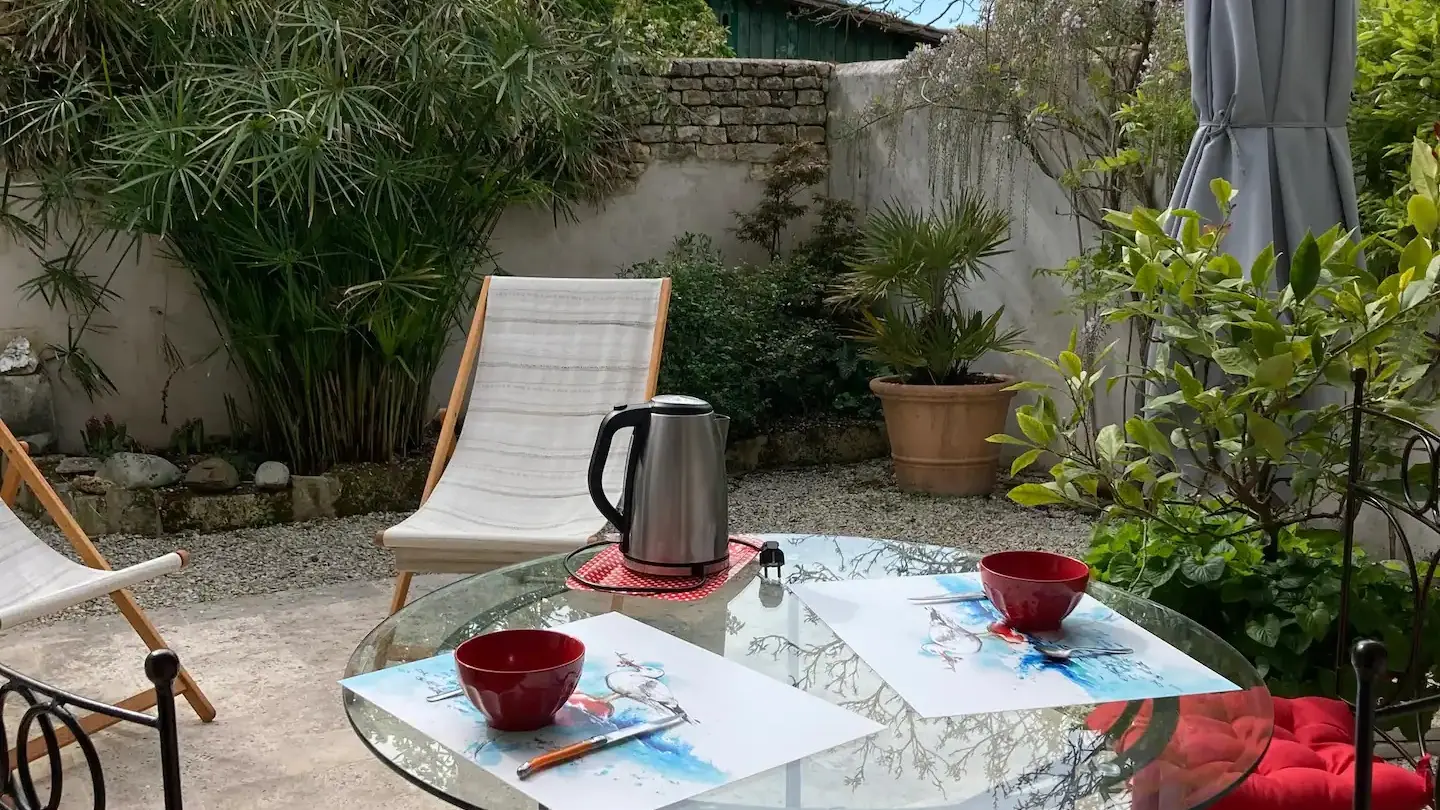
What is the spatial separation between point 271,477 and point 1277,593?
144 inches

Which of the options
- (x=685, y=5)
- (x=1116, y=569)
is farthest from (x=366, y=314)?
(x=685, y=5)

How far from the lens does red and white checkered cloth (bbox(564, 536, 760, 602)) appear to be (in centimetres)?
160

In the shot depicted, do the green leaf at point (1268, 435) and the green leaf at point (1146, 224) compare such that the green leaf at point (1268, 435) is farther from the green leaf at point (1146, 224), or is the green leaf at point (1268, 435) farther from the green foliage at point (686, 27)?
the green foliage at point (686, 27)

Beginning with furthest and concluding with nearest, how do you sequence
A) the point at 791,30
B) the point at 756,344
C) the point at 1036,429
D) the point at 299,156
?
1. the point at 791,30
2. the point at 756,344
3. the point at 299,156
4. the point at 1036,429

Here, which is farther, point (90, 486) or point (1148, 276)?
point (90, 486)

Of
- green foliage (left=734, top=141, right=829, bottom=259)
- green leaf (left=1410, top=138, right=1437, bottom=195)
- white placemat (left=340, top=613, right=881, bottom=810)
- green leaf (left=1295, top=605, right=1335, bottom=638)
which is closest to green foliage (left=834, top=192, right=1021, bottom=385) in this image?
green foliage (left=734, top=141, right=829, bottom=259)

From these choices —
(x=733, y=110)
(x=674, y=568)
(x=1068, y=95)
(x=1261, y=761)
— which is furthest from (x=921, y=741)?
(x=733, y=110)

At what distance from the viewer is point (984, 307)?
5.27 m

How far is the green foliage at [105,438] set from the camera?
462 cm

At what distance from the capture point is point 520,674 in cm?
107

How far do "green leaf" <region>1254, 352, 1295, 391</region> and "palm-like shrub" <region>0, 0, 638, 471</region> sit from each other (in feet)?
10.3

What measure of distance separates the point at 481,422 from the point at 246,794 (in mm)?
1284

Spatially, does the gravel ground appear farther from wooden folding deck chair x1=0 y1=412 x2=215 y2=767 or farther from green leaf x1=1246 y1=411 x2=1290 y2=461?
green leaf x1=1246 y1=411 x2=1290 y2=461

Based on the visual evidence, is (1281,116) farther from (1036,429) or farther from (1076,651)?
(1076,651)
